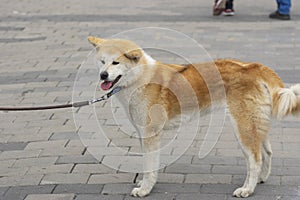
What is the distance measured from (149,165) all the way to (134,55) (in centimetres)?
89

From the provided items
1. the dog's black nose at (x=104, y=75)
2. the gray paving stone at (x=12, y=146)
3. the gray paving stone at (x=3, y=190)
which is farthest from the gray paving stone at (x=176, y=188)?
the gray paving stone at (x=12, y=146)

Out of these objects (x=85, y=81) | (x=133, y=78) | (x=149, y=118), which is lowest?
(x=85, y=81)

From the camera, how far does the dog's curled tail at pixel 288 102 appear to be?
16.6 ft

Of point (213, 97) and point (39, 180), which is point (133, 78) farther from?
point (39, 180)

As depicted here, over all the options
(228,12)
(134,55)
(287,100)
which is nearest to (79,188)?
(134,55)

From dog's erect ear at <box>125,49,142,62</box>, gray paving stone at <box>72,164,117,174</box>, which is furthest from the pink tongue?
gray paving stone at <box>72,164,117,174</box>

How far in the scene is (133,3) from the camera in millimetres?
14258

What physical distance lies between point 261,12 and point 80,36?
364 cm

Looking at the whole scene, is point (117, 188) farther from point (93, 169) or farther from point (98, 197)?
point (93, 169)

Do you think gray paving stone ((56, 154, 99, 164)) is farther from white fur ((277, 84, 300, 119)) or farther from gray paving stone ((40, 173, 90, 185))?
white fur ((277, 84, 300, 119))

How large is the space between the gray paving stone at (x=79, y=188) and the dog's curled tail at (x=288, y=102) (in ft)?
5.03

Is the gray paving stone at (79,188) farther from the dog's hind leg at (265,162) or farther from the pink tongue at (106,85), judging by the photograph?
the dog's hind leg at (265,162)

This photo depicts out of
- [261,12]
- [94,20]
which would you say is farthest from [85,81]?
[261,12]

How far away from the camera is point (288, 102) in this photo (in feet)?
16.6
